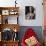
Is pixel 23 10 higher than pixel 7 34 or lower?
higher

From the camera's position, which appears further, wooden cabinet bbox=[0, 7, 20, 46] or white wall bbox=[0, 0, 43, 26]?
white wall bbox=[0, 0, 43, 26]

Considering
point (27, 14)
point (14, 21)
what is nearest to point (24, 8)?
point (27, 14)

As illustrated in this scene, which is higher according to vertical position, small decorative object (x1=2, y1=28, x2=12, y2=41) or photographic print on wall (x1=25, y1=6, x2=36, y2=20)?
photographic print on wall (x1=25, y1=6, x2=36, y2=20)

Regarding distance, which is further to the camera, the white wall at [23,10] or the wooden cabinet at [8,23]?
the white wall at [23,10]

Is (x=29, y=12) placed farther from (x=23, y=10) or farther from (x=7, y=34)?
(x=7, y=34)

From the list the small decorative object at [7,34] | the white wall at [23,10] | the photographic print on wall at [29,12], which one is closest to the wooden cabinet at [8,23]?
the small decorative object at [7,34]

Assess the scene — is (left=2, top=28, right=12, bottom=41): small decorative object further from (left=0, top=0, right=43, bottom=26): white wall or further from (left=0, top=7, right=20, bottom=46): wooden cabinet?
(left=0, top=0, right=43, bottom=26): white wall

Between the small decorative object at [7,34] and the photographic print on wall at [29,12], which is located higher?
the photographic print on wall at [29,12]

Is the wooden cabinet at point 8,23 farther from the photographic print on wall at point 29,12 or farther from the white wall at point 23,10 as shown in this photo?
the photographic print on wall at point 29,12

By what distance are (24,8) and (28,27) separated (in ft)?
2.03

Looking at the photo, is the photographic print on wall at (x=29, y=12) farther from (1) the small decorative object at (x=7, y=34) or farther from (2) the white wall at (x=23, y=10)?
(1) the small decorative object at (x=7, y=34)

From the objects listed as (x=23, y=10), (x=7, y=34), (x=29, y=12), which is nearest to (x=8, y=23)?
(x=7, y=34)

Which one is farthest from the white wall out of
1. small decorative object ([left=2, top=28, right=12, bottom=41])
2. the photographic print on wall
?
small decorative object ([left=2, top=28, right=12, bottom=41])

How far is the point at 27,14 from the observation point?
4895 mm
